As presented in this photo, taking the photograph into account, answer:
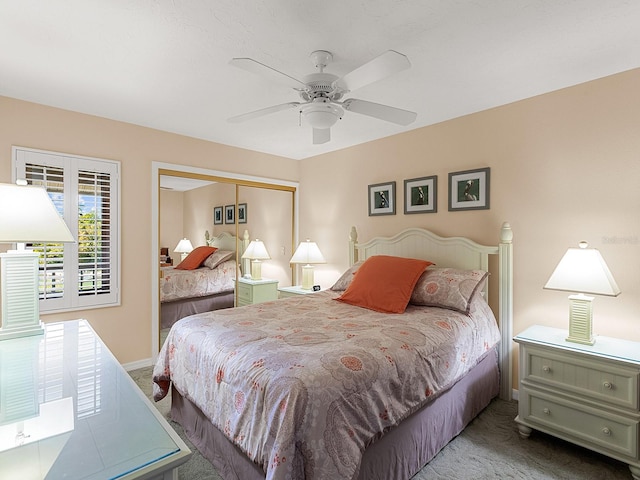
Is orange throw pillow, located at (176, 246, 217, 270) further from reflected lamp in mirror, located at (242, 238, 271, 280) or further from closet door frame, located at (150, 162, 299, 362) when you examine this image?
reflected lamp in mirror, located at (242, 238, 271, 280)

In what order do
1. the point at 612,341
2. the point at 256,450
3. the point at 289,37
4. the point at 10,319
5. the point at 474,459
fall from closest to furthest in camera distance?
1. the point at 256,450
2. the point at 10,319
3. the point at 289,37
4. the point at 474,459
5. the point at 612,341

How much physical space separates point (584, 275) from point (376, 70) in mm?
1750

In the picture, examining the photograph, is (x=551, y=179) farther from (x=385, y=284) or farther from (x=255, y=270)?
(x=255, y=270)

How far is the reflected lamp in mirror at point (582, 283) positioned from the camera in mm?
2057

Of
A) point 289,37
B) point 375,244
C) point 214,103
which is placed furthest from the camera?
point 375,244

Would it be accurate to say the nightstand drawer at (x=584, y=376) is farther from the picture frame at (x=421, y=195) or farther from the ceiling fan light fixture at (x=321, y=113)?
the ceiling fan light fixture at (x=321, y=113)

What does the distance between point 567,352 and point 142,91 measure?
3.38 metres

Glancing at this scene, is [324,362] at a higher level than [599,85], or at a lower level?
lower

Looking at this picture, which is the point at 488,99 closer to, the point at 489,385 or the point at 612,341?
the point at 612,341

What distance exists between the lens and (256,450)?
1428 mm

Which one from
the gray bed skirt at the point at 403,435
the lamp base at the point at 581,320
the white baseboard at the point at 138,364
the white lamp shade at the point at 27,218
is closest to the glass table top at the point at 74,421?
the white lamp shade at the point at 27,218

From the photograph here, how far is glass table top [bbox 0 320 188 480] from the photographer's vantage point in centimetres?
73

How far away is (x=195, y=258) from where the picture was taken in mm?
3783

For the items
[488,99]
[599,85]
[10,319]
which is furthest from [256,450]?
[599,85]
